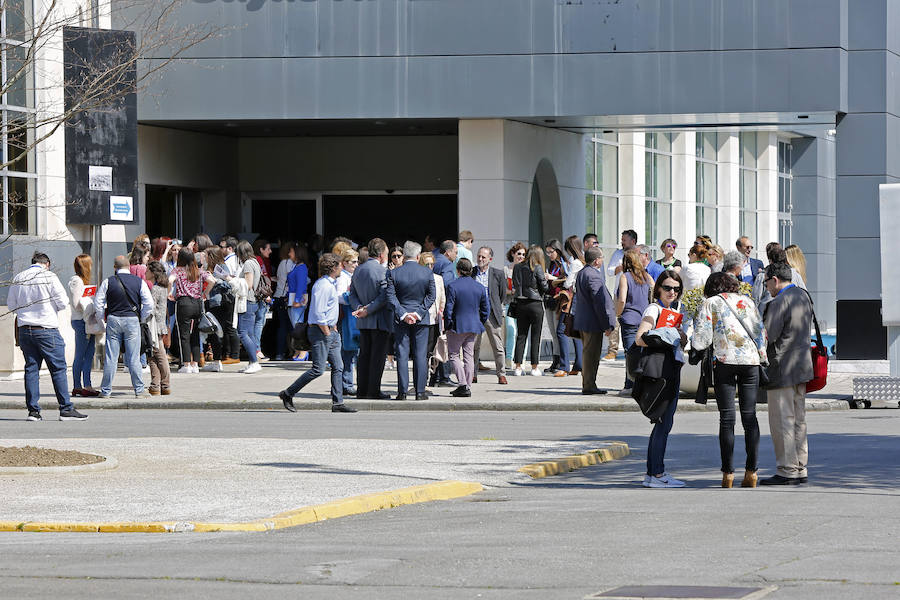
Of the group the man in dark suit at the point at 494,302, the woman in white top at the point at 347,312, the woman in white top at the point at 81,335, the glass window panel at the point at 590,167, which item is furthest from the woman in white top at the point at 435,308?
the glass window panel at the point at 590,167

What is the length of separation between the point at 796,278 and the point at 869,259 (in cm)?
789

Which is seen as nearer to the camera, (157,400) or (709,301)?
(709,301)

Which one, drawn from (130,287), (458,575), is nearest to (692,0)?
(130,287)

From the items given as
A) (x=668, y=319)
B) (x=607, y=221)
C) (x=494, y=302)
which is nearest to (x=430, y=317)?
(x=494, y=302)

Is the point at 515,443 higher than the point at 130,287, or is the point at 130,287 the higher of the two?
the point at 130,287

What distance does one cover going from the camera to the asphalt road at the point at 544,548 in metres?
8.00

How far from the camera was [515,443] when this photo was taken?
1500cm

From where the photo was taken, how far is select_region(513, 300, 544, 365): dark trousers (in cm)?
2256

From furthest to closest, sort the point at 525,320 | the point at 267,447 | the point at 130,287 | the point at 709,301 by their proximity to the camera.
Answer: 1. the point at 525,320
2. the point at 130,287
3. the point at 267,447
4. the point at 709,301

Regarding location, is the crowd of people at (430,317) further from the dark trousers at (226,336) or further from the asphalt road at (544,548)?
the asphalt road at (544,548)

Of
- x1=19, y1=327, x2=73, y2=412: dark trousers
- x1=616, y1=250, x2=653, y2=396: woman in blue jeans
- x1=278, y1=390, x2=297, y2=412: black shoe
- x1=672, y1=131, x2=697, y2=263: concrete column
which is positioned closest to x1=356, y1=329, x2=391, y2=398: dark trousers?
x1=278, y1=390, x2=297, y2=412: black shoe

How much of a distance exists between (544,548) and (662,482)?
131 inches

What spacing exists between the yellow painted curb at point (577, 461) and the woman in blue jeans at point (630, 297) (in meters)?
5.29

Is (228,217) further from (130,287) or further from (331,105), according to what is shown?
(130,287)
